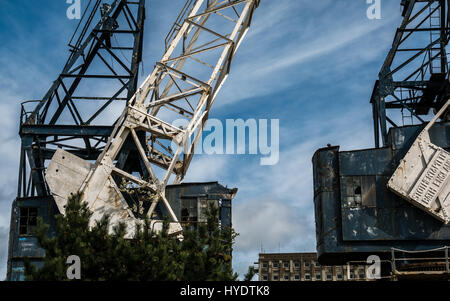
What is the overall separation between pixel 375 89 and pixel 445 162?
818 centimetres

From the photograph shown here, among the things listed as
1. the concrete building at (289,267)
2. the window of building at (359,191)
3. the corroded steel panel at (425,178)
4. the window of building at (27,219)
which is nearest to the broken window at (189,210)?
the window of building at (27,219)

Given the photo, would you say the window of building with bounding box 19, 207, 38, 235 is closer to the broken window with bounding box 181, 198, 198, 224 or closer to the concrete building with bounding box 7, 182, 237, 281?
the concrete building with bounding box 7, 182, 237, 281

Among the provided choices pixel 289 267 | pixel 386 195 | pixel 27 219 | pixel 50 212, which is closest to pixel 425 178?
pixel 386 195

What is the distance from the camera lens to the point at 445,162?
33781 mm

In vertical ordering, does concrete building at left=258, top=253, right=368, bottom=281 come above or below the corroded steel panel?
above

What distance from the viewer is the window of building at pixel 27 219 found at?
116ft

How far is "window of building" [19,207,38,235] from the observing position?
3528cm

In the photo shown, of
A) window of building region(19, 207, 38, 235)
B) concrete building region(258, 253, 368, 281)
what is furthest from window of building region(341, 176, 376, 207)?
concrete building region(258, 253, 368, 281)

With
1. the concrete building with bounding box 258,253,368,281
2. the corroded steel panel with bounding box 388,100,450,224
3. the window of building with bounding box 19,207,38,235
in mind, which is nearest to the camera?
the corroded steel panel with bounding box 388,100,450,224

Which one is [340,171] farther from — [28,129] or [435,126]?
[28,129]

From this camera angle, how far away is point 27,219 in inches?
1398

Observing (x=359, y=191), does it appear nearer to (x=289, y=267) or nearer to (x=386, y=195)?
(x=386, y=195)
